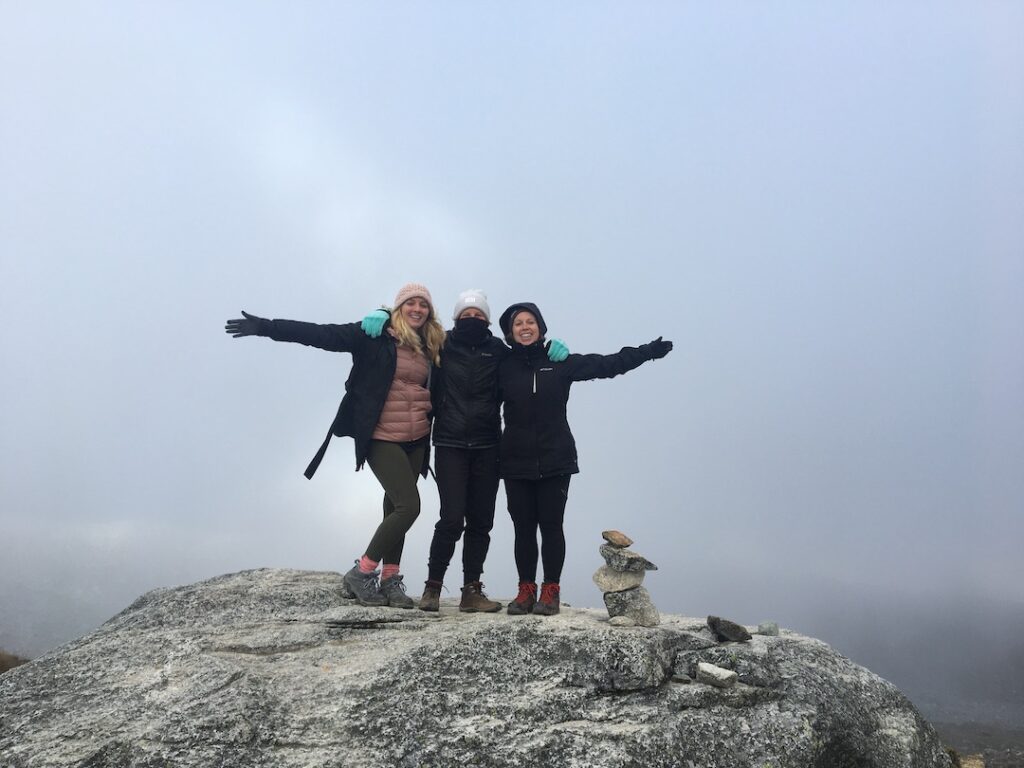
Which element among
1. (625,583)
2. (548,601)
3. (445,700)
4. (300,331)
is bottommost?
(445,700)

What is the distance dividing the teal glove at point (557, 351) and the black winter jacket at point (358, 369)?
1.85m

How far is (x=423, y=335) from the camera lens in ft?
32.9

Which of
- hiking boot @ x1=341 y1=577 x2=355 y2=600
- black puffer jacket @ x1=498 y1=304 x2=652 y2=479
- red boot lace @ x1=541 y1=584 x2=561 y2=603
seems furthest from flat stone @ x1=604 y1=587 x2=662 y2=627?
hiking boot @ x1=341 y1=577 x2=355 y2=600

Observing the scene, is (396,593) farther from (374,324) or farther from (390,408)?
(374,324)

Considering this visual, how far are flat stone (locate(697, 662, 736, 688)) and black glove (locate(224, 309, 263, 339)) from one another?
7.31m

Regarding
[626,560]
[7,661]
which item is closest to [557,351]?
[626,560]

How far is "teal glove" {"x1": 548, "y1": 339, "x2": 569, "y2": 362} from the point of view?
32.4 feet

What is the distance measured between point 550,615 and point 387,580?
2.65 meters

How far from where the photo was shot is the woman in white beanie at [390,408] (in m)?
9.59

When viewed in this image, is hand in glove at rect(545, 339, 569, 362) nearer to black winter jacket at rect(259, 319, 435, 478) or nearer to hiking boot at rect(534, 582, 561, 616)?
black winter jacket at rect(259, 319, 435, 478)

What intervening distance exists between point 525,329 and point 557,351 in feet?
1.95

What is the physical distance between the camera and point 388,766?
6.24 meters

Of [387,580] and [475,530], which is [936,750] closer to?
[475,530]

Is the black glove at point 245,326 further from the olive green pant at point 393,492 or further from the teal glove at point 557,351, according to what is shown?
the teal glove at point 557,351
